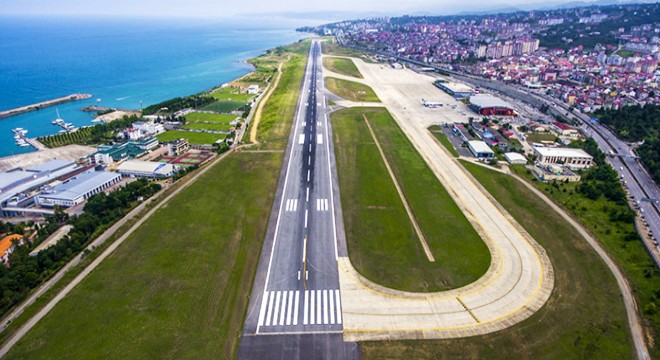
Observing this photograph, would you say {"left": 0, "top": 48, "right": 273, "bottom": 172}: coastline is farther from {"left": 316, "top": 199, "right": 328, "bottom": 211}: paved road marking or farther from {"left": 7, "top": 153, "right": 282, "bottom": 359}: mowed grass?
{"left": 316, "top": 199, "right": 328, "bottom": 211}: paved road marking

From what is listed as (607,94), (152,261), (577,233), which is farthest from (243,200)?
(607,94)

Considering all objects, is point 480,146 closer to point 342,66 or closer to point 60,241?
point 60,241

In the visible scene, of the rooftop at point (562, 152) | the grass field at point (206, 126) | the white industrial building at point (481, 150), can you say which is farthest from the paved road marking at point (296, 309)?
the grass field at point (206, 126)

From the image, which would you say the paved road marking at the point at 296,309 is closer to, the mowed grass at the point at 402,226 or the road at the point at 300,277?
the road at the point at 300,277

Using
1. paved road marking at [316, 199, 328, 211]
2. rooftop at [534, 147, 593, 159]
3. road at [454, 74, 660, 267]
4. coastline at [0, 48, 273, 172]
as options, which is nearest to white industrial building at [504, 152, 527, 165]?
rooftop at [534, 147, 593, 159]

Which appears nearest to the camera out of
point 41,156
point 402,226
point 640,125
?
point 402,226

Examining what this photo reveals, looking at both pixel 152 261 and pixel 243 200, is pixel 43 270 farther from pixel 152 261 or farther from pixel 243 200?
pixel 243 200

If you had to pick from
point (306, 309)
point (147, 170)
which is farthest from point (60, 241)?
point (306, 309)
